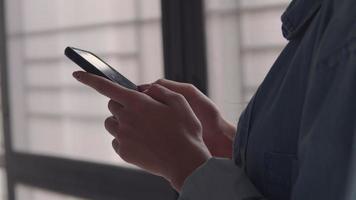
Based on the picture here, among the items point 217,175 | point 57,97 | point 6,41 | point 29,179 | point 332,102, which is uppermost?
point 332,102

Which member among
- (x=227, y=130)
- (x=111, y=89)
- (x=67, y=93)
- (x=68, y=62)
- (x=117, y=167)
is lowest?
(x=117, y=167)

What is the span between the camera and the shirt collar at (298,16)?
428mm

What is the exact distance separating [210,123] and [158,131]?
176 mm

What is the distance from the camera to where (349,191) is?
357mm

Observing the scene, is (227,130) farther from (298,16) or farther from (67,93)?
(67,93)

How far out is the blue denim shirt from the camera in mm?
356

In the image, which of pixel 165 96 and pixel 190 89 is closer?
pixel 165 96

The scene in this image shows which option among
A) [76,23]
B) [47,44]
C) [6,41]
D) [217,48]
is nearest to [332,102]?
[217,48]

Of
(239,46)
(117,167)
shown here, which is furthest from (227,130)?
(117,167)

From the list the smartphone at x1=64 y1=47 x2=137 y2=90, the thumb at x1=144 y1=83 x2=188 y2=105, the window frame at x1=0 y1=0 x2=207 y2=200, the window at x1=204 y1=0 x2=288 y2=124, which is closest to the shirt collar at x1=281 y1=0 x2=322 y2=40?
the thumb at x1=144 y1=83 x2=188 y2=105

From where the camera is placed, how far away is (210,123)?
27.0 inches

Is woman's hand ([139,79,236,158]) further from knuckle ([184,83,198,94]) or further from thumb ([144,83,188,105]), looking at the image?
thumb ([144,83,188,105])

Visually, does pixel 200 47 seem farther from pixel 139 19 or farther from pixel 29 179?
pixel 29 179

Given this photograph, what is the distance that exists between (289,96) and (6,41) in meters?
1.79
